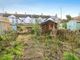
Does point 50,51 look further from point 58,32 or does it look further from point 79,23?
point 79,23

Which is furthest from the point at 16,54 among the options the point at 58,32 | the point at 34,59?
the point at 58,32

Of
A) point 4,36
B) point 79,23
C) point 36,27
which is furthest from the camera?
point 79,23

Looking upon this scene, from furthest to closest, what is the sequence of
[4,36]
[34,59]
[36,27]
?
1. [4,36]
2. [36,27]
3. [34,59]

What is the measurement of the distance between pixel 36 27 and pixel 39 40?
50.1 inches

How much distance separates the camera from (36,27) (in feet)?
51.1

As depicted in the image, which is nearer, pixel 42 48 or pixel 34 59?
pixel 34 59

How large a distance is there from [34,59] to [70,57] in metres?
4.53

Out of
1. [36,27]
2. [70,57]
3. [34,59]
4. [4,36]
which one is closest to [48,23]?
[4,36]

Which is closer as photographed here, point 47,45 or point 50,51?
point 50,51

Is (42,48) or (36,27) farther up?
(36,27)

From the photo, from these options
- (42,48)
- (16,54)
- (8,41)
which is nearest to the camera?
(16,54)

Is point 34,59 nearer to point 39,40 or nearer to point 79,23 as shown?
point 39,40

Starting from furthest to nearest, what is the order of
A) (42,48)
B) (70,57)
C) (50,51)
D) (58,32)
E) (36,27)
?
(58,32) → (36,27) → (42,48) → (50,51) → (70,57)

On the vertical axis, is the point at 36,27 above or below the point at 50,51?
above
